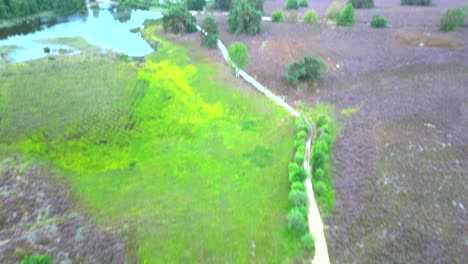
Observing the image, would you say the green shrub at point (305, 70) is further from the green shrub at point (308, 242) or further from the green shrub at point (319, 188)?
the green shrub at point (308, 242)

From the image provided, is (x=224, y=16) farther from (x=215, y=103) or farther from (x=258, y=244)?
(x=258, y=244)

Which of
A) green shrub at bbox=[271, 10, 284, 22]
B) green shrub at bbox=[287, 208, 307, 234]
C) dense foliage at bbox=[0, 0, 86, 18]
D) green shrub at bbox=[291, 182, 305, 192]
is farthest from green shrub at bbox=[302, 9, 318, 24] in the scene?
dense foliage at bbox=[0, 0, 86, 18]

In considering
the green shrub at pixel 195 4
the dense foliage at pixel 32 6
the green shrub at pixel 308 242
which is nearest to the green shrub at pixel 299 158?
the green shrub at pixel 308 242

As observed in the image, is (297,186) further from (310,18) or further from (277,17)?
(277,17)

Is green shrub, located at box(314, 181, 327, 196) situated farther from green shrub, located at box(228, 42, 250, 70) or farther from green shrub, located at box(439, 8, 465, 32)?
green shrub, located at box(439, 8, 465, 32)

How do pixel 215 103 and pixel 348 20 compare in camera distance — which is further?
pixel 348 20

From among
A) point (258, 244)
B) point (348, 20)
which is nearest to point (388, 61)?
point (348, 20)
